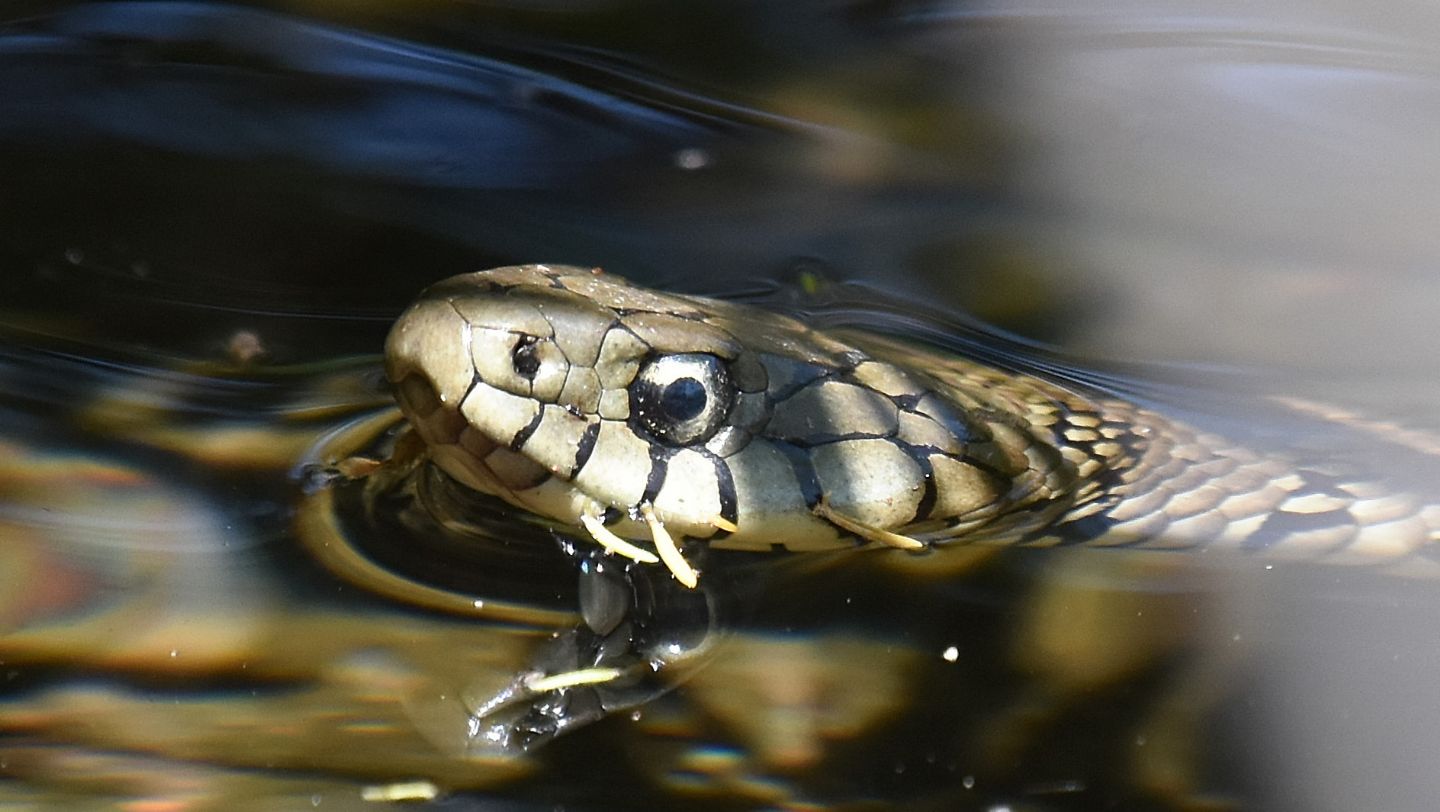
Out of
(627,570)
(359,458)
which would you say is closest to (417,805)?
(627,570)

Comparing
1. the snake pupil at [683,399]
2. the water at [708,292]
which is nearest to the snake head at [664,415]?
the snake pupil at [683,399]

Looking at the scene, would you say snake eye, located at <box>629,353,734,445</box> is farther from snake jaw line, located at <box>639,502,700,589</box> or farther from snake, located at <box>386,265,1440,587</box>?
snake jaw line, located at <box>639,502,700,589</box>

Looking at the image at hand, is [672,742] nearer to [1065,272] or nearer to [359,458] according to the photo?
[359,458]

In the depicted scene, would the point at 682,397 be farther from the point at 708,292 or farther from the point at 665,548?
the point at 708,292

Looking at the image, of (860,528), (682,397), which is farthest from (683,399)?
(860,528)

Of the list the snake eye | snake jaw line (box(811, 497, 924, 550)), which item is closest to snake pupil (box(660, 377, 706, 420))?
the snake eye

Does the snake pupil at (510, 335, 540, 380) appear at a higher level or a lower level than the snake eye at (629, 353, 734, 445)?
higher

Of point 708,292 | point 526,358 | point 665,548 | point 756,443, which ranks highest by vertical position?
point 708,292
